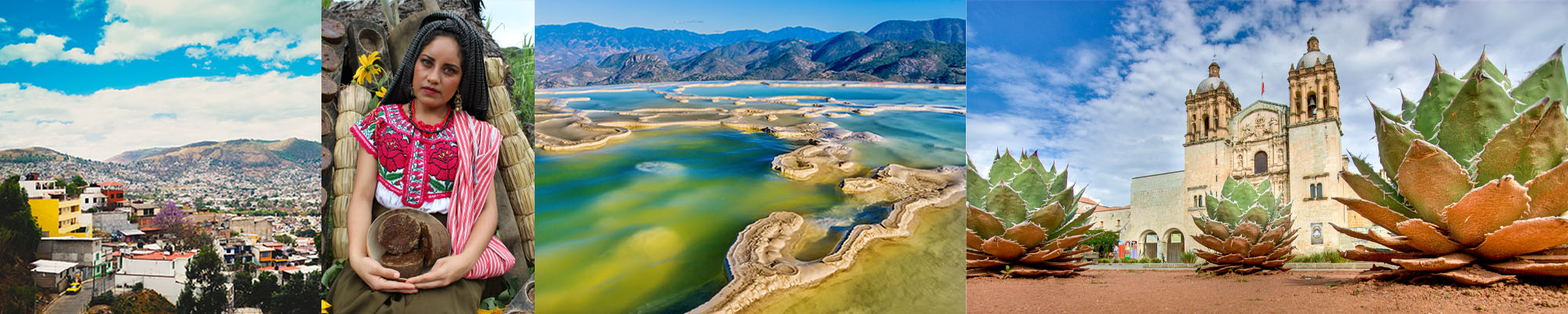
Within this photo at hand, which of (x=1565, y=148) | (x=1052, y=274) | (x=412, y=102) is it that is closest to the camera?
(x=412, y=102)

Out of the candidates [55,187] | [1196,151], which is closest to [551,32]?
[55,187]

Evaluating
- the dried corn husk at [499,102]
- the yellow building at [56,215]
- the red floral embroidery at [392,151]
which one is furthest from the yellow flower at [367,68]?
the yellow building at [56,215]

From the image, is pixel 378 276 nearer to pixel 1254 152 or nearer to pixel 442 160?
pixel 442 160

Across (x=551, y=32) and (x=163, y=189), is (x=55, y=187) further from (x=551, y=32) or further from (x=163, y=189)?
(x=551, y=32)

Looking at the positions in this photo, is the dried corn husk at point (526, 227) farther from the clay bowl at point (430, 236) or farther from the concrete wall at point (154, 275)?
the concrete wall at point (154, 275)

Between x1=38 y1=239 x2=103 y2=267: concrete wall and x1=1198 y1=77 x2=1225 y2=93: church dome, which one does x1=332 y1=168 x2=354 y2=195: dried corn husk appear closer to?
x1=38 y1=239 x2=103 y2=267: concrete wall

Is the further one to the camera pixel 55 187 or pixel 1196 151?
pixel 1196 151

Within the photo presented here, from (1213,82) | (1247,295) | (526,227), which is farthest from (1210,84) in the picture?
(526,227)
